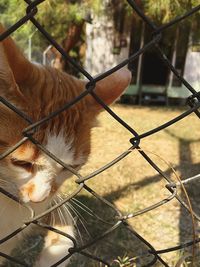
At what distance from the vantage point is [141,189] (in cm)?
244

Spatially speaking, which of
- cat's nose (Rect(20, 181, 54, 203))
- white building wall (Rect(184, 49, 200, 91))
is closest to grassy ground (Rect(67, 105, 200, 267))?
cat's nose (Rect(20, 181, 54, 203))

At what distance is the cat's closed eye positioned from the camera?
3.70ft

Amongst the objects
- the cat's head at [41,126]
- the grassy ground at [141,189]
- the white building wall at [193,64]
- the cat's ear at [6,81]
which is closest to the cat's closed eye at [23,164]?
the cat's head at [41,126]

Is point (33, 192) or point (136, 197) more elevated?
point (136, 197)

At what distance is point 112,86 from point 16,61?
0.38 m

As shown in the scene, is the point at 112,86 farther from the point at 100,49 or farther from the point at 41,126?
the point at 100,49

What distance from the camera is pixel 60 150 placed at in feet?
3.95

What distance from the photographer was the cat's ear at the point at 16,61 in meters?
0.84

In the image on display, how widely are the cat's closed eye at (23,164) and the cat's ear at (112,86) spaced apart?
296mm

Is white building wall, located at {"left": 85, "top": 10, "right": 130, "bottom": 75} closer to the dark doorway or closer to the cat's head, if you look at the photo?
the dark doorway

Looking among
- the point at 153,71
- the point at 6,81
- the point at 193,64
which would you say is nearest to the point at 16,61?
the point at 6,81

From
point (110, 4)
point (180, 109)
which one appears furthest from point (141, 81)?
point (110, 4)

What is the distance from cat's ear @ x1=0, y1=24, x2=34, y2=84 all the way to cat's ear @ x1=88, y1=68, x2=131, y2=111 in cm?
24

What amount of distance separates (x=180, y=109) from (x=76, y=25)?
5.26 feet
